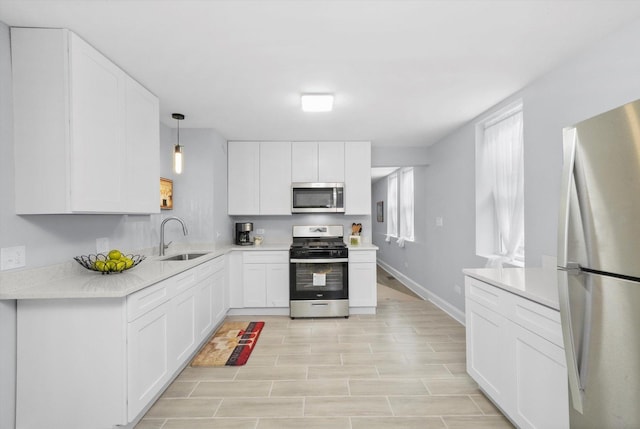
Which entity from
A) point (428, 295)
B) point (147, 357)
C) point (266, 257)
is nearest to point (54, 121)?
point (147, 357)

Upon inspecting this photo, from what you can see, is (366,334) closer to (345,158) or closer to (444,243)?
(444,243)

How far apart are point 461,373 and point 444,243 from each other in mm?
2048

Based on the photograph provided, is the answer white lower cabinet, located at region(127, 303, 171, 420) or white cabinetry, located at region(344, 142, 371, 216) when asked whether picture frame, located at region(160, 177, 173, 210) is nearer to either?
white lower cabinet, located at region(127, 303, 171, 420)

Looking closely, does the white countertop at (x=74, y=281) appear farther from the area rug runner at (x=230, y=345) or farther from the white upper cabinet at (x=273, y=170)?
the white upper cabinet at (x=273, y=170)

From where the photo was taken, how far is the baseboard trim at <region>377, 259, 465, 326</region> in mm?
3879

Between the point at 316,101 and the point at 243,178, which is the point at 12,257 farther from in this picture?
the point at 243,178

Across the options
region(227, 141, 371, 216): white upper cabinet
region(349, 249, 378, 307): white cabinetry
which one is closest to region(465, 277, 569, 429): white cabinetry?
region(349, 249, 378, 307): white cabinetry

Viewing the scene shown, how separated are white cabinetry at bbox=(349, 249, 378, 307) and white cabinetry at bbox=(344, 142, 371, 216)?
0.69 m

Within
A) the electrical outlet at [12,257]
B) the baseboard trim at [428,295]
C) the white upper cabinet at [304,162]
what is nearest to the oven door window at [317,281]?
the white upper cabinet at [304,162]

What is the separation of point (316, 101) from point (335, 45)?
0.80 m

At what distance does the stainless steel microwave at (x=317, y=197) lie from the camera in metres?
4.42

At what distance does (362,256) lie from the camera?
416 cm

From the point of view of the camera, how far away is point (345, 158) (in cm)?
450

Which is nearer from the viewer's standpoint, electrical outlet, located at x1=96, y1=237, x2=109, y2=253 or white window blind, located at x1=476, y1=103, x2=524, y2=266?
electrical outlet, located at x1=96, y1=237, x2=109, y2=253
